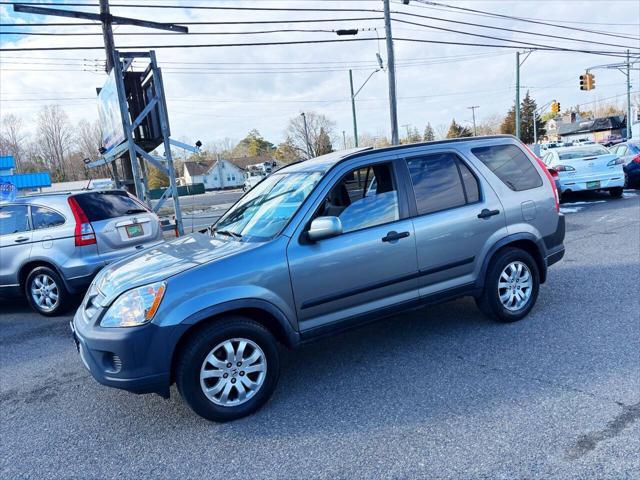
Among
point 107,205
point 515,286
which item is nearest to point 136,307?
point 515,286

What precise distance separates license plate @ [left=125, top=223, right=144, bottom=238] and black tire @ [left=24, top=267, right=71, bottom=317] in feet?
3.53

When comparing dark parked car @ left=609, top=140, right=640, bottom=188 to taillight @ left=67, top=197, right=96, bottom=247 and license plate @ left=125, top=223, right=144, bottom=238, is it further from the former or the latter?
taillight @ left=67, top=197, right=96, bottom=247

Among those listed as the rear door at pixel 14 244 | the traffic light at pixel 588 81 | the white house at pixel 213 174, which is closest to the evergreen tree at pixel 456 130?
the white house at pixel 213 174

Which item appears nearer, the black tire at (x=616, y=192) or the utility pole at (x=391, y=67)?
the black tire at (x=616, y=192)

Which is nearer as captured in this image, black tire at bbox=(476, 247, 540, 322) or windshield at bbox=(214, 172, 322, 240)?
windshield at bbox=(214, 172, 322, 240)

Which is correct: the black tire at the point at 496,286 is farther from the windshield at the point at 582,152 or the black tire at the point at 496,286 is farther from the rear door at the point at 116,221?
the windshield at the point at 582,152

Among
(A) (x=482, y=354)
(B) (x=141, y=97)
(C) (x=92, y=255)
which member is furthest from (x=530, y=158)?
(B) (x=141, y=97)

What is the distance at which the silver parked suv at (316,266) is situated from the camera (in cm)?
303

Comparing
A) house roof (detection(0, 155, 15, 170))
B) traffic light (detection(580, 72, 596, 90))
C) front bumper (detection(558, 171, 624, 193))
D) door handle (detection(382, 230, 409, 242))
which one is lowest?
front bumper (detection(558, 171, 624, 193))

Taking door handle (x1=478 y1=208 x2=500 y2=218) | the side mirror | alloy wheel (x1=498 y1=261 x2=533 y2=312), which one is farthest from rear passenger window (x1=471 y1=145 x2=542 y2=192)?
the side mirror

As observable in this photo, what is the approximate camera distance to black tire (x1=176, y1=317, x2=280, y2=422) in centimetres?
302

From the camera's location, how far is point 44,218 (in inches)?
245

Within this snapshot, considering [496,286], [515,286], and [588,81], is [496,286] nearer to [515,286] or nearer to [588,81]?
[515,286]

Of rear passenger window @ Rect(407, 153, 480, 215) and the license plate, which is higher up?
rear passenger window @ Rect(407, 153, 480, 215)
